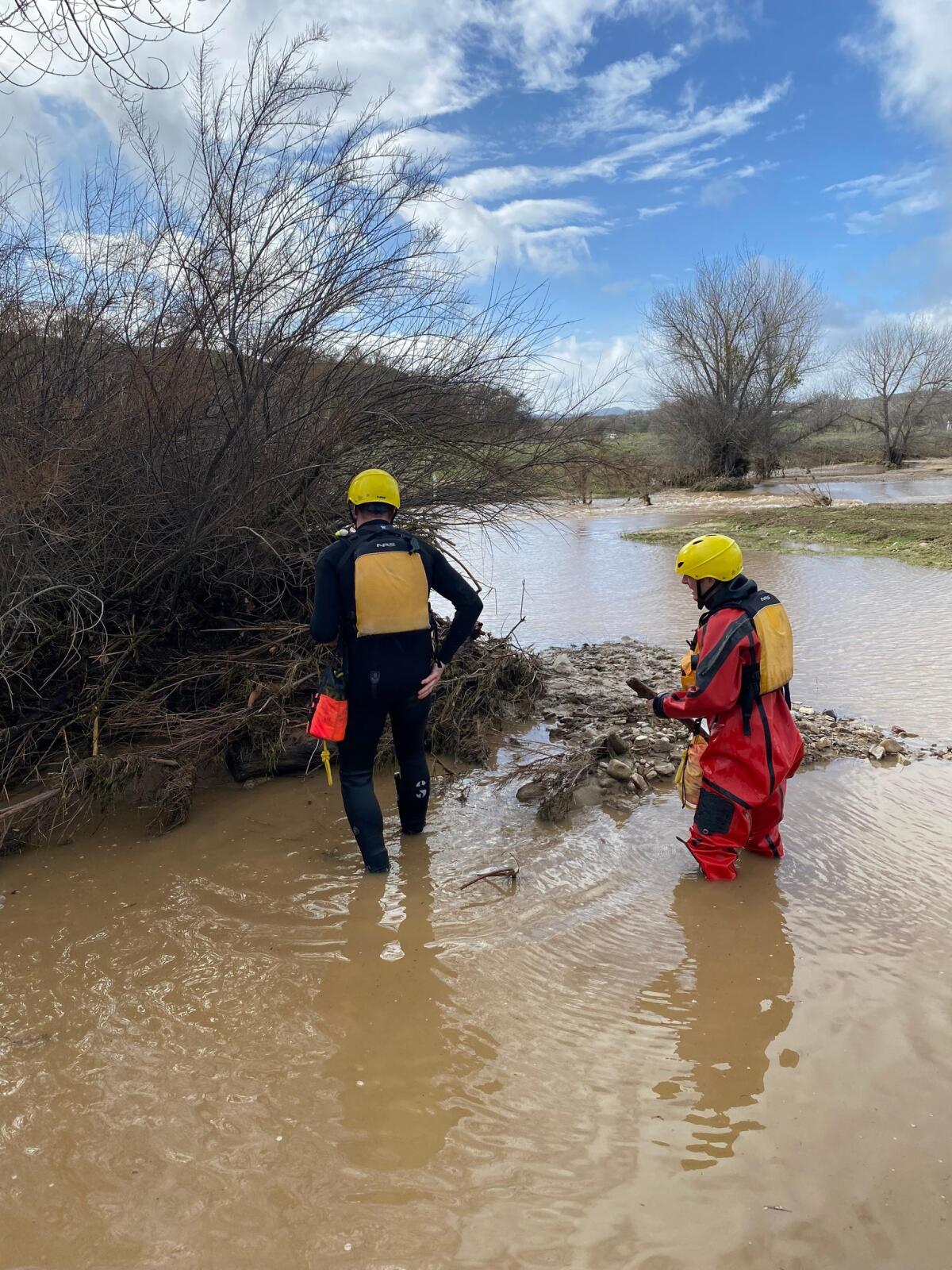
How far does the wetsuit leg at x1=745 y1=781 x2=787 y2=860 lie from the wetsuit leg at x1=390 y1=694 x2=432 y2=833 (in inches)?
70.2

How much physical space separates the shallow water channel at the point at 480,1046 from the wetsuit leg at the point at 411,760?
0.89ft

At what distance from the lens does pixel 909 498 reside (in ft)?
90.0

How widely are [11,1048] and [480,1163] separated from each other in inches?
73.2

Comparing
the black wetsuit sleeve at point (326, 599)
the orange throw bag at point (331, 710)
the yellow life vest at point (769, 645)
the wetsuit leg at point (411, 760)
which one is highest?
the black wetsuit sleeve at point (326, 599)

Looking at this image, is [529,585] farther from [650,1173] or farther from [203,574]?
[650,1173]

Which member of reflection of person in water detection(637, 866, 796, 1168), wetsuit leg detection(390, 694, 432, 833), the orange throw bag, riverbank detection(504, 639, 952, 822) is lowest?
reflection of person in water detection(637, 866, 796, 1168)

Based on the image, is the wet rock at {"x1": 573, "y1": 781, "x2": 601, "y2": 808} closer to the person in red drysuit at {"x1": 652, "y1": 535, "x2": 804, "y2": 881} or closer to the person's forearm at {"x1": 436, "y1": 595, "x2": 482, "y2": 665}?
the person in red drysuit at {"x1": 652, "y1": 535, "x2": 804, "y2": 881}

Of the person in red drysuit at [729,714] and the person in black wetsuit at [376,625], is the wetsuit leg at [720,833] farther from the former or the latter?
the person in black wetsuit at [376,625]

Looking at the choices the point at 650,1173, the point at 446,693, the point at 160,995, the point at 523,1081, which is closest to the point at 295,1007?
the point at 160,995

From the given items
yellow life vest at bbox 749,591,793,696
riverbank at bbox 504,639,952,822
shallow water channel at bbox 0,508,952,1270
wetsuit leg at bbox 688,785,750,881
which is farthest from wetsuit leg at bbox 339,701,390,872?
yellow life vest at bbox 749,591,793,696

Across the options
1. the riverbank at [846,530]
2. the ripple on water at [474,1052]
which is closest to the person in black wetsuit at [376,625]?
the ripple on water at [474,1052]

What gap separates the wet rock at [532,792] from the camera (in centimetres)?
541

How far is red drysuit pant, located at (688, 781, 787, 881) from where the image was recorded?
426 cm

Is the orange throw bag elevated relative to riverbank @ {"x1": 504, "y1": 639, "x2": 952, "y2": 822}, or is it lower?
elevated
